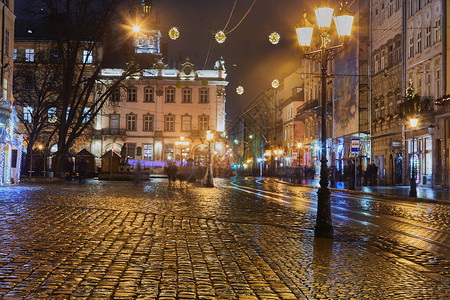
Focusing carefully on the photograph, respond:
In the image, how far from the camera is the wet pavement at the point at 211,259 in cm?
539

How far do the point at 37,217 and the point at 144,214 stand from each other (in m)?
2.47

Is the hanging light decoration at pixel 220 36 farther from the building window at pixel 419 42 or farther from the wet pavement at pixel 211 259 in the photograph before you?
the building window at pixel 419 42

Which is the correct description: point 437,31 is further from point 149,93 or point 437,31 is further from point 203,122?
point 149,93

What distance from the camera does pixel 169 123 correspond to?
78.4 metres

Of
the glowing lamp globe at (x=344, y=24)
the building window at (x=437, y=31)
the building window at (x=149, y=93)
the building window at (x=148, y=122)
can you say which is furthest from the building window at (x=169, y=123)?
the glowing lamp globe at (x=344, y=24)

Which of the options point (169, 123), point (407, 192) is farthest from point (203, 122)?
point (407, 192)

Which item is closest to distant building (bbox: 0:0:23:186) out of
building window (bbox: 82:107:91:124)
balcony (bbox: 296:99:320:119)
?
building window (bbox: 82:107:91:124)

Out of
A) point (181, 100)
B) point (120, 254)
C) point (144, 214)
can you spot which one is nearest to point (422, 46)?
point (144, 214)

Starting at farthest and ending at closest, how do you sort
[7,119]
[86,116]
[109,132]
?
[109,132], [86,116], [7,119]

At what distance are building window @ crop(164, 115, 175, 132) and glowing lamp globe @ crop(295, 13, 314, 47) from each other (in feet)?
222

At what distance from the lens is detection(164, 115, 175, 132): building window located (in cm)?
7825

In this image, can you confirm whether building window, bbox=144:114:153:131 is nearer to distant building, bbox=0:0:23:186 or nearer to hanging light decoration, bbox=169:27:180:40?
distant building, bbox=0:0:23:186

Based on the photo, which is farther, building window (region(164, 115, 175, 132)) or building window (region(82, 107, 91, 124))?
building window (region(164, 115, 175, 132))

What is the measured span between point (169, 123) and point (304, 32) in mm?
68101
